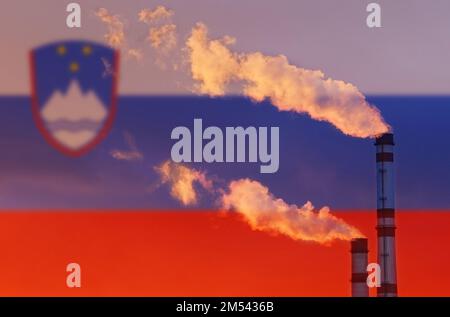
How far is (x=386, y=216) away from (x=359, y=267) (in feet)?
2.05

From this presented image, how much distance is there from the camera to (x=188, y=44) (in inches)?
349

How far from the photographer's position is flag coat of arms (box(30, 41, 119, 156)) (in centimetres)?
882

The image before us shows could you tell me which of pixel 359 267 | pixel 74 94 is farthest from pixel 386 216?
pixel 74 94

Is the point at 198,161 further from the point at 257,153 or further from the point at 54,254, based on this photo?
the point at 54,254

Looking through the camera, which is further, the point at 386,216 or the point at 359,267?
the point at 386,216

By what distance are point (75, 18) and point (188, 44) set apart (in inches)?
29.3

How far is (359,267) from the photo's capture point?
8836 mm

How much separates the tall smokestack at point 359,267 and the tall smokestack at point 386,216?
0.40ft

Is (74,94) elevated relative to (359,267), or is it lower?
elevated

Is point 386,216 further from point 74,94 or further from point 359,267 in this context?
point 74,94

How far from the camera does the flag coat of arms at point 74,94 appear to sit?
882 cm

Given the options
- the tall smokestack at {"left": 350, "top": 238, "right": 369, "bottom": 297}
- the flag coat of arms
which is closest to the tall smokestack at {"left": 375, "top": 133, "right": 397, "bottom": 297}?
the tall smokestack at {"left": 350, "top": 238, "right": 369, "bottom": 297}

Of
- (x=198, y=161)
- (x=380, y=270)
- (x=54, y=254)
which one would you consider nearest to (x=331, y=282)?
(x=380, y=270)
